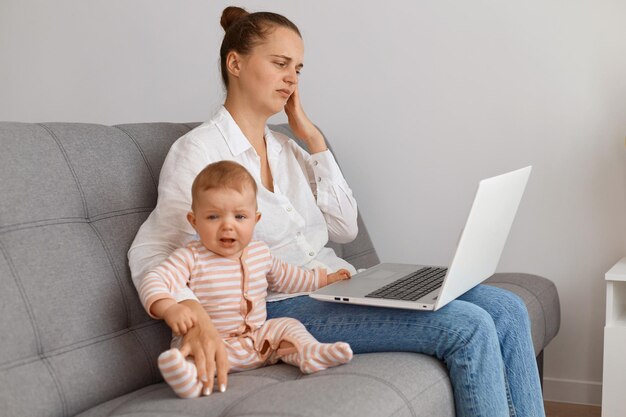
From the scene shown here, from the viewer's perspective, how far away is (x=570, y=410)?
2770 mm

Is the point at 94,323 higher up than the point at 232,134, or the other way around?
the point at 232,134

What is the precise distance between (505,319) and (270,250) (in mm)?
546

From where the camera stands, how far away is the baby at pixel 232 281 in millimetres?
1702

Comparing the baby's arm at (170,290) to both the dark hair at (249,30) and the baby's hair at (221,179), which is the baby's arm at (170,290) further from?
the dark hair at (249,30)

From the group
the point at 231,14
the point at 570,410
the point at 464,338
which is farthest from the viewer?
the point at 570,410

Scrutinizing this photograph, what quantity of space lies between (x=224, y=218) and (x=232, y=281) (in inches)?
5.4

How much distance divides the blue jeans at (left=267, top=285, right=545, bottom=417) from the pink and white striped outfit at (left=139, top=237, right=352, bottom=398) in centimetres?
9

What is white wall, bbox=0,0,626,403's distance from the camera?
2.74 metres

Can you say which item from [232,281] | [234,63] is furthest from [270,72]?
[232,281]

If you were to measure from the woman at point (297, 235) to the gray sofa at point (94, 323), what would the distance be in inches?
2.3

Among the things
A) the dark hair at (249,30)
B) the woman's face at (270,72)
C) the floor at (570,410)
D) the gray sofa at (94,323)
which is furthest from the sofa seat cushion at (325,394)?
the floor at (570,410)

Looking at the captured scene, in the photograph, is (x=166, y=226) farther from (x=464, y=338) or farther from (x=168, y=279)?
(x=464, y=338)

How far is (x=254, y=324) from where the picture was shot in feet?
5.93

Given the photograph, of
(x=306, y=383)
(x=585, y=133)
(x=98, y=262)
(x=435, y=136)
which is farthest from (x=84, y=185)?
(x=585, y=133)
